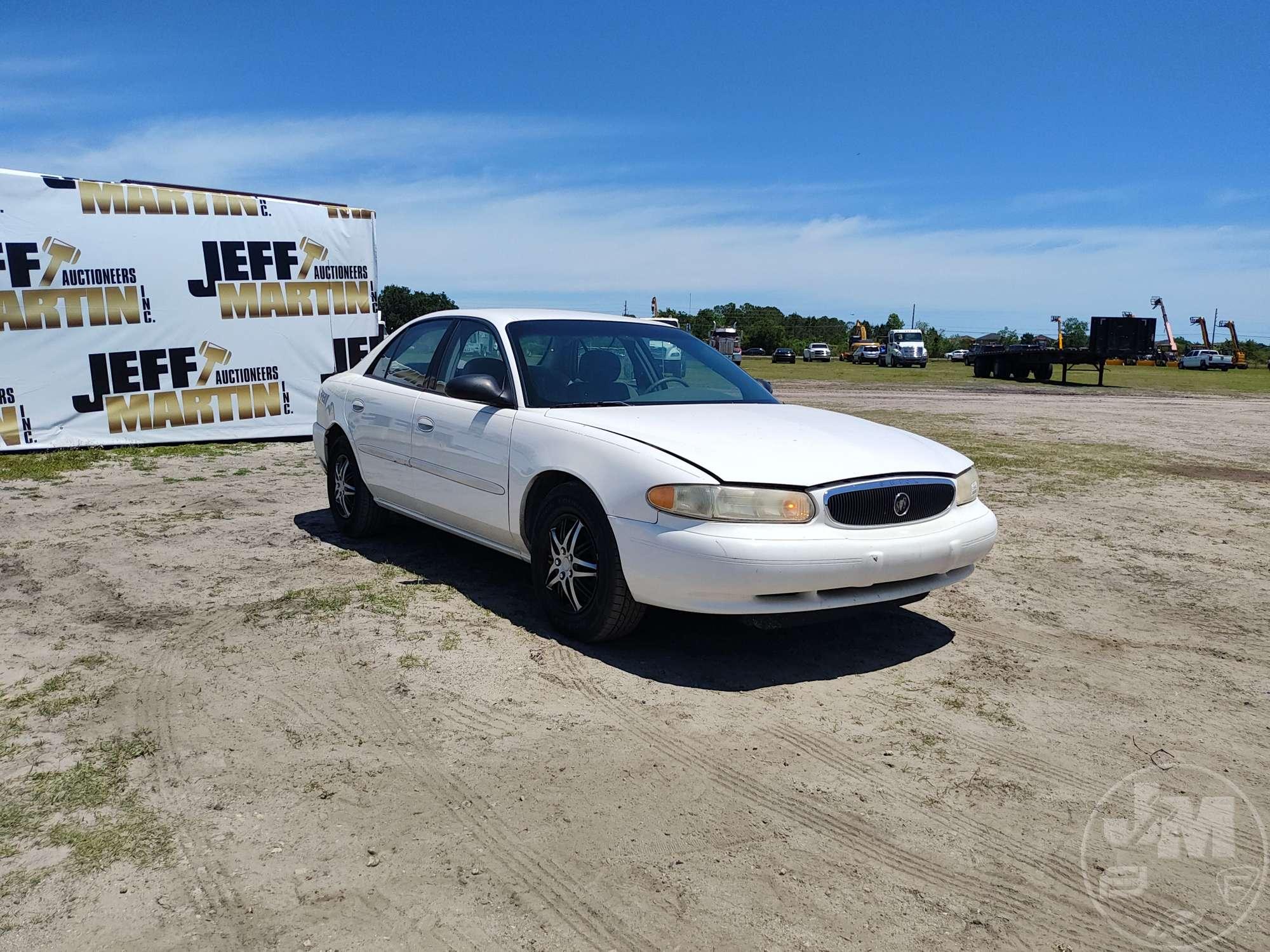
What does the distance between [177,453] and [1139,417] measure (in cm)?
1638

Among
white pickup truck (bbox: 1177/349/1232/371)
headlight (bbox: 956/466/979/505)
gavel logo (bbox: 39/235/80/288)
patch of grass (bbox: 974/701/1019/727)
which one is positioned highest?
gavel logo (bbox: 39/235/80/288)

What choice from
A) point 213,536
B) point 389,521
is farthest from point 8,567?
point 389,521

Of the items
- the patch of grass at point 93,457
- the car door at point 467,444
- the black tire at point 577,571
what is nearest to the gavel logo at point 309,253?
the patch of grass at point 93,457

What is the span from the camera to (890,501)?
417 cm

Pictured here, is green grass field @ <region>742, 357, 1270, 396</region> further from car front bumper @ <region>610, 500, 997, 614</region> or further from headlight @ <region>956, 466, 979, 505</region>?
car front bumper @ <region>610, 500, 997, 614</region>

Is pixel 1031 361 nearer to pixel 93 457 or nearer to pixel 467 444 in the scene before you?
pixel 93 457

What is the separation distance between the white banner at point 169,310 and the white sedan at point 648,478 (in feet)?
24.1

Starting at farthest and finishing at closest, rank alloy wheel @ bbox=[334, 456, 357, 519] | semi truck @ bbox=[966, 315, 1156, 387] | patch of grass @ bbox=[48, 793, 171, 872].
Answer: semi truck @ bbox=[966, 315, 1156, 387] → alloy wheel @ bbox=[334, 456, 357, 519] → patch of grass @ bbox=[48, 793, 171, 872]

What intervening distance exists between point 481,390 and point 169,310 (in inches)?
349

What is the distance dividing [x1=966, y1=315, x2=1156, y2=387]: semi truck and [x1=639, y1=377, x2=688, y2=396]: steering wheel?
106 ft

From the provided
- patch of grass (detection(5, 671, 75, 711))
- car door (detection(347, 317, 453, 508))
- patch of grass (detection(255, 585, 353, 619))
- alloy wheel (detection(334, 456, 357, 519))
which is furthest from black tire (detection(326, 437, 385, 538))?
patch of grass (detection(5, 671, 75, 711))

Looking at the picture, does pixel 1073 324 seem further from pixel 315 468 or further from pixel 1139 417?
pixel 315 468

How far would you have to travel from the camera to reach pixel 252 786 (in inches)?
124

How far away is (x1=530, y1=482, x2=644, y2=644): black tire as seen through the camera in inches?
167
